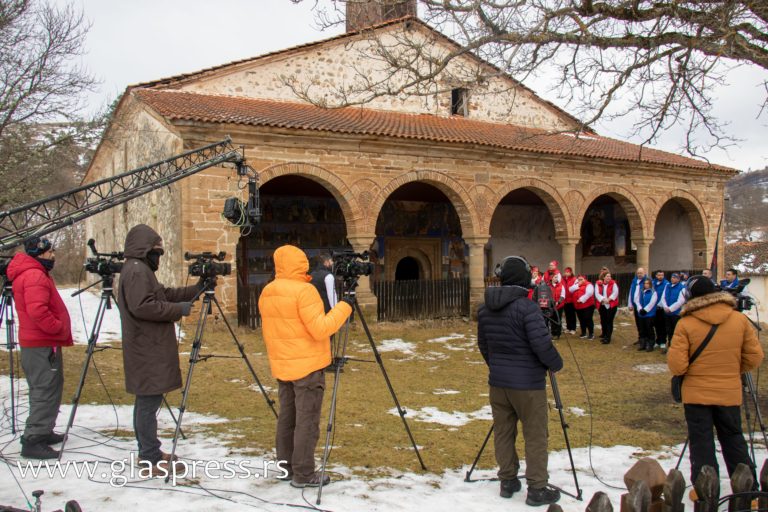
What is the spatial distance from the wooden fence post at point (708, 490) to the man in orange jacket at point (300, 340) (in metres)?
2.20

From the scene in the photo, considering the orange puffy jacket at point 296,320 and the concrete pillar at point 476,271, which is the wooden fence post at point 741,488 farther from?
the concrete pillar at point 476,271

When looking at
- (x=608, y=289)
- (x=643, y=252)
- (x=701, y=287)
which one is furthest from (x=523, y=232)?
(x=701, y=287)

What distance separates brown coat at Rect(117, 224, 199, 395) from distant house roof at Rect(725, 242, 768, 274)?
61.7ft

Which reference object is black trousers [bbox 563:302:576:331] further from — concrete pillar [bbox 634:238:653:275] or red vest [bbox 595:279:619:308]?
concrete pillar [bbox 634:238:653:275]

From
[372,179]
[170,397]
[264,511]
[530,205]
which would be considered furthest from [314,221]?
[264,511]

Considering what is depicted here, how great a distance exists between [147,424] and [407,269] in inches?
616

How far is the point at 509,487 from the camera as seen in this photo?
4.08 meters

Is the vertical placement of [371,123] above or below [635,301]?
above

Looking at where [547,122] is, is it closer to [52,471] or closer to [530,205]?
[530,205]

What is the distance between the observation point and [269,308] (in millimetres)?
4055

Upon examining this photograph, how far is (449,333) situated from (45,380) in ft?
31.6

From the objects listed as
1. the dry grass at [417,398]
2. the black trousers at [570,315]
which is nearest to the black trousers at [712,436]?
the dry grass at [417,398]

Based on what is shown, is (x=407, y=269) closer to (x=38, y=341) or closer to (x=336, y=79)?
(x=336, y=79)

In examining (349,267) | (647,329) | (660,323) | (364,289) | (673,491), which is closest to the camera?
(673,491)
